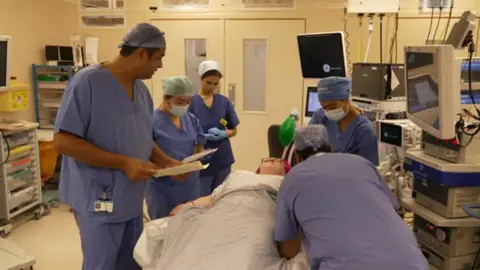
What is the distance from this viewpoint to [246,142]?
5.03 m

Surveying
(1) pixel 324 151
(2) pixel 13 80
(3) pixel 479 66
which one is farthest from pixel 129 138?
(2) pixel 13 80

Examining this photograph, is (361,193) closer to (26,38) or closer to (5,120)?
(5,120)

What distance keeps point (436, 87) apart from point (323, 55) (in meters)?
1.88

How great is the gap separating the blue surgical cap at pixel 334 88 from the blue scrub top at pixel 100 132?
1.14 meters

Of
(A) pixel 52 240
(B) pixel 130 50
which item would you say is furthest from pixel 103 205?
(A) pixel 52 240

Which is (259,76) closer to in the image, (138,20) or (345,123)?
(138,20)

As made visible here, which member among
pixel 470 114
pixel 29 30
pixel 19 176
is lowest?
pixel 19 176

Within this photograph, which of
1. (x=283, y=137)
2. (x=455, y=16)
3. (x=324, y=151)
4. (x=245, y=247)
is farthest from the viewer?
(x=455, y=16)

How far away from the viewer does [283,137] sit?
2943mm

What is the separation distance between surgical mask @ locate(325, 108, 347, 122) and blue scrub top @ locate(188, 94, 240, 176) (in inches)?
37.4

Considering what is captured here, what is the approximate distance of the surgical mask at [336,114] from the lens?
263 cm

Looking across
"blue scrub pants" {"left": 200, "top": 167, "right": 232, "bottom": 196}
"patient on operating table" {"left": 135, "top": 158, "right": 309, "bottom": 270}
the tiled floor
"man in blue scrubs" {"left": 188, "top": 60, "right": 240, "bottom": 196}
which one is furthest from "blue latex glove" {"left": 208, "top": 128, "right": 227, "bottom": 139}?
the tiled floor

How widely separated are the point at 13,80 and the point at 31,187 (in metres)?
1.02

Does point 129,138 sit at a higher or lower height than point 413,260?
higher
